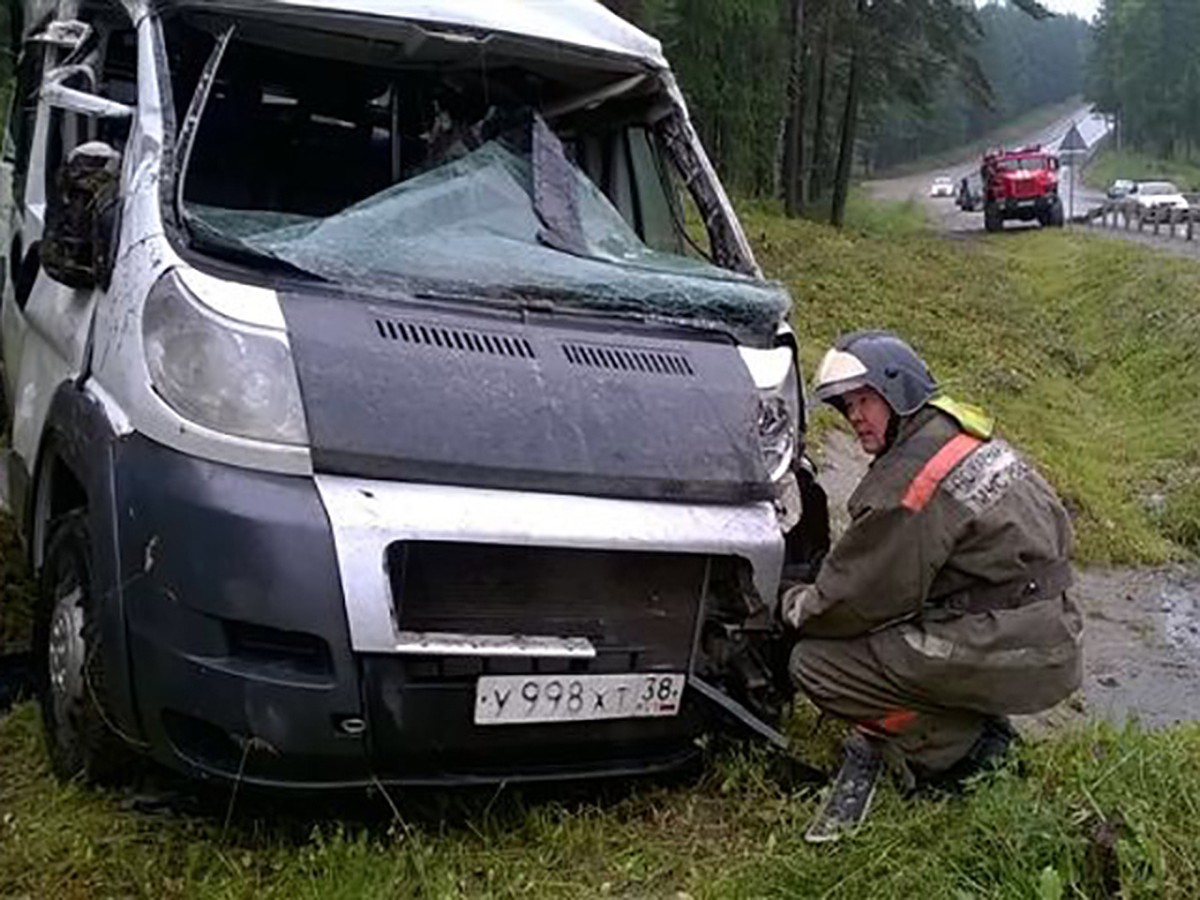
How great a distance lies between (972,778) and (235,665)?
5.62ft

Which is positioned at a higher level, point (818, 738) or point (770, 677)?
point (770, 677)

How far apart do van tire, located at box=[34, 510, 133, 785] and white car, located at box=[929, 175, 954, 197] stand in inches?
3018

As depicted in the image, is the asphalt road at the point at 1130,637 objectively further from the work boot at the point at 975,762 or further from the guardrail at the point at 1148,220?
the guardrail at the point at 1148,220

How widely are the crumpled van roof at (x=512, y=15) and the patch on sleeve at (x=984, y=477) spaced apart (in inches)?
Answer: 74.6

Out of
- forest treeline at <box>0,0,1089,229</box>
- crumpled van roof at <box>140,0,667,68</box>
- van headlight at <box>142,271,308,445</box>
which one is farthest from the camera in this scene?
forest treeline at <box>0,0,1089,229</box>

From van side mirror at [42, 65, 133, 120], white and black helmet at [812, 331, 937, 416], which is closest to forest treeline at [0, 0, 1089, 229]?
van side mirror at [42, 65, 133, 120]

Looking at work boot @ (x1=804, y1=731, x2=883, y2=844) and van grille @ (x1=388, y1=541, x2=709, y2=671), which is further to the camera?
work boot @ (x1=804, y1=731, x2=883, y2=844)

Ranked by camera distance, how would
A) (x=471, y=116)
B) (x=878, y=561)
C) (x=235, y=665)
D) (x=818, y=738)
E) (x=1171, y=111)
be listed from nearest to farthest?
(x=235, y=665)
(x=878, y=561)
(x=818, y=738)
(x=471, y=116)
(x=1171, y=111)

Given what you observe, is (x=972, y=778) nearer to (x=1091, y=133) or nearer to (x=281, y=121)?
(x=281, y=121)

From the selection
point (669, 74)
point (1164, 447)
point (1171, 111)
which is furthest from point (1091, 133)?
point (1171, 111)

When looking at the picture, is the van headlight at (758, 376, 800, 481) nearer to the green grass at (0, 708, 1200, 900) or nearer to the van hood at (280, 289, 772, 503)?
the van hood at (280, 289, 772, 503)

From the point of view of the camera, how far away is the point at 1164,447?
11.0 m

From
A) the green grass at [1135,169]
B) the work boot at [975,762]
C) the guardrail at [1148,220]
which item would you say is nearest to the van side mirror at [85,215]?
the work boot at [975,762]

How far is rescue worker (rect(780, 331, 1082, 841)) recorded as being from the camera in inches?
139
